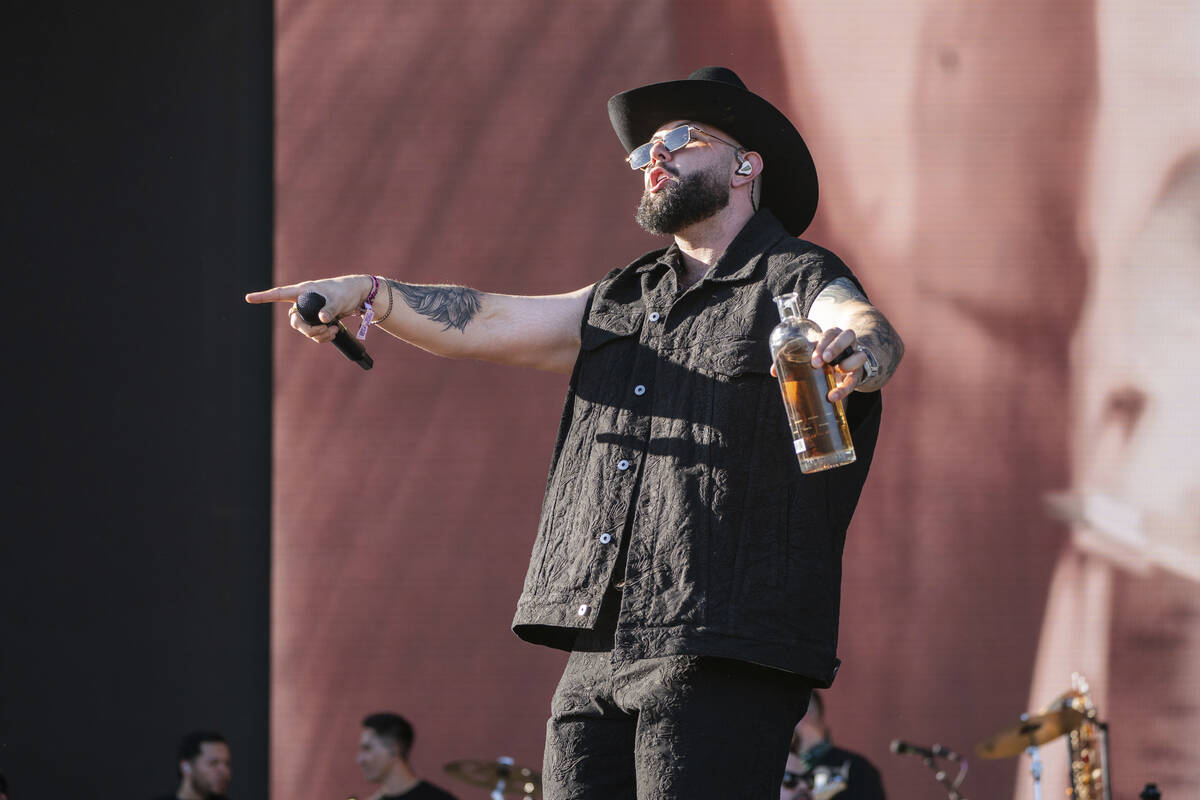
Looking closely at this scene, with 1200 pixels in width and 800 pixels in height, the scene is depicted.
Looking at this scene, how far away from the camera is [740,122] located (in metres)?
2.41

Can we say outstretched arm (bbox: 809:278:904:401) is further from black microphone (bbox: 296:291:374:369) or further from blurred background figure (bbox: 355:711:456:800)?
blurred background figure (bbox: 355:711:456:800)

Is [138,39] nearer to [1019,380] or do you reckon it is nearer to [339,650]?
[339,650]

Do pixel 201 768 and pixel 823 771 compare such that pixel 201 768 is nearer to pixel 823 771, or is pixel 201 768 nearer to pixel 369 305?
pixel 823 771

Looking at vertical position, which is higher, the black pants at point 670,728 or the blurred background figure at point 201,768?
the black pants at point 670,728

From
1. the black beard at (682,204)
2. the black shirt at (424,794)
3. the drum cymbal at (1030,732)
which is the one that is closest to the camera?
the black beard at (682,204)

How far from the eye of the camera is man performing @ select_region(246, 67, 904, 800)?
1896mm

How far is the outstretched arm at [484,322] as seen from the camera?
94.0 inches

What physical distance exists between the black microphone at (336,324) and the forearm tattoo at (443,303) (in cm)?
18

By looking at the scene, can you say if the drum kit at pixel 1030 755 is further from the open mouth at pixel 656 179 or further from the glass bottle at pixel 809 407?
the glass bottle at pixel 809 407

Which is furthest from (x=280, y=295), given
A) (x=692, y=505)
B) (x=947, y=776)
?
(x=947, y=776)

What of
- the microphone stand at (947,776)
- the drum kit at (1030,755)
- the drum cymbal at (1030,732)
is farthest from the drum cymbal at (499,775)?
the drum cymbal at (1030,732)

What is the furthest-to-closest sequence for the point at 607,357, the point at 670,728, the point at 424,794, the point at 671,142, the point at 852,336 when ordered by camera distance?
the point at 424,794 → the point at 671,142 → the point at 607,357 → the point at 670,728 → the point at 852,336

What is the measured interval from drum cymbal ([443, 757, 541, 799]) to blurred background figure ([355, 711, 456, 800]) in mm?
157

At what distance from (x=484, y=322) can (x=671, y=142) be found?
45 centimetres
